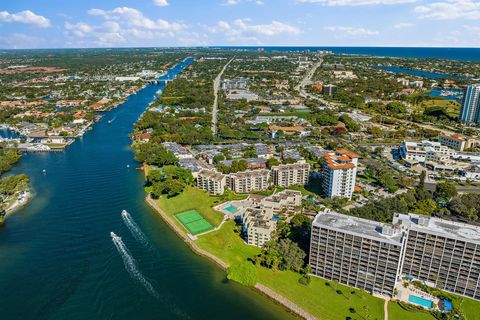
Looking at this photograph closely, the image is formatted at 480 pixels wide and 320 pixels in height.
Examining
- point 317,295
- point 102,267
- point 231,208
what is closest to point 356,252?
point 317,295

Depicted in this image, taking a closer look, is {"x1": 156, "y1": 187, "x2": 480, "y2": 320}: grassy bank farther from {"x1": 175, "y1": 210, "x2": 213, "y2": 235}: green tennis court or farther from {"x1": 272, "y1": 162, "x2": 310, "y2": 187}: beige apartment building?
{"x1": 272, "y1": 162, "x2": 310, "y2": 187}: beige apartment building

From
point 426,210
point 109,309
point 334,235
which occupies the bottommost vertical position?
point 109,309

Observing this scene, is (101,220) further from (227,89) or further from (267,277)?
(227,89)

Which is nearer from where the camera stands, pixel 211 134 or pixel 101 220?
pixel 101 220

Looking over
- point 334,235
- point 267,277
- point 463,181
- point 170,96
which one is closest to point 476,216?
point 463,181

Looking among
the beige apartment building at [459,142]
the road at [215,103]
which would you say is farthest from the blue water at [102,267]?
the beige apartment building at [459,142]

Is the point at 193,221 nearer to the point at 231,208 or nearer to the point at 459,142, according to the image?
the point at 231,208
